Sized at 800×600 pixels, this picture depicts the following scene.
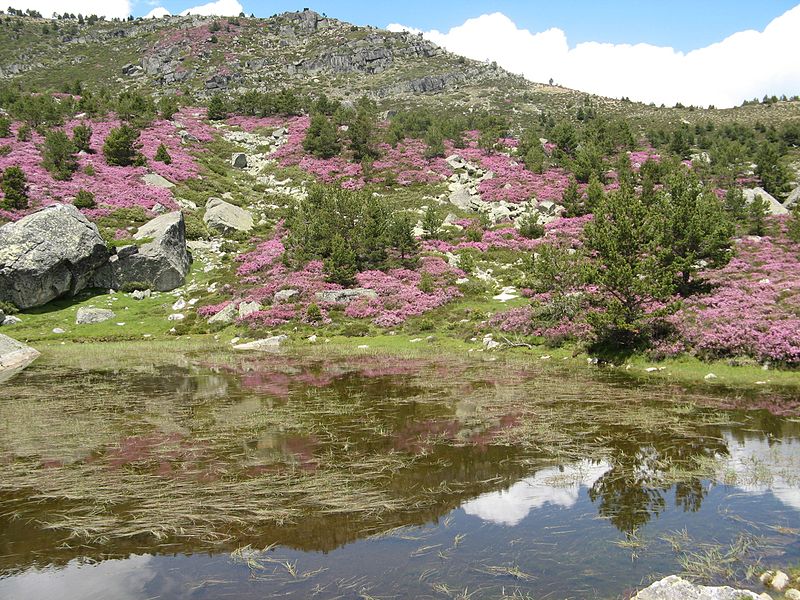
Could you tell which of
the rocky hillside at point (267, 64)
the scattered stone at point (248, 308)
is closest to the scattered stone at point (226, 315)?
the scattered stone at point (248, 308)

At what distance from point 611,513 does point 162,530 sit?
7759 millimetres

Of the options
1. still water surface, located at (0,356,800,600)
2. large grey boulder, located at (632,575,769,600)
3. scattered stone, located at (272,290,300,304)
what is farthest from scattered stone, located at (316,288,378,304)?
large grey boulder, located at (632,575,769,600)

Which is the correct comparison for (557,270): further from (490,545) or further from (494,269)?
(490,545)

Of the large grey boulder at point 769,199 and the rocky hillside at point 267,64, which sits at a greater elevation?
the rocky hillside at point 267,64

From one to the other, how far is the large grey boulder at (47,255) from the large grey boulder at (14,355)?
1119 centimetres

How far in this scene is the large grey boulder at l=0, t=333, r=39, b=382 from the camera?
25781 millimetres

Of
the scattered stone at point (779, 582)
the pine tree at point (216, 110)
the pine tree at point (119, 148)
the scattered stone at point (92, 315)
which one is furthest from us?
the pine tree at point (216, 110)

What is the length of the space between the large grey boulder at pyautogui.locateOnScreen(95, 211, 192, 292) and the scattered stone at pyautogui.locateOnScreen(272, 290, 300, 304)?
38.8ft

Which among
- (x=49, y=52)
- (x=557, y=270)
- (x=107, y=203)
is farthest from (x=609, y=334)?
(x=49, y=52)

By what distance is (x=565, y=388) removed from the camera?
18.4 metres

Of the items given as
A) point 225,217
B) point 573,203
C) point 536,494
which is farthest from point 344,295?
point 536,494

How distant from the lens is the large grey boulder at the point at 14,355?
2578 cm

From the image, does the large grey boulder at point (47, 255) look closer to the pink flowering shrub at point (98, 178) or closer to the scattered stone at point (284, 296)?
the pink flowering shrub at point (98, 178)

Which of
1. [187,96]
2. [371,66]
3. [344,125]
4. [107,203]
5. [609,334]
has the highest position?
[371,66]
